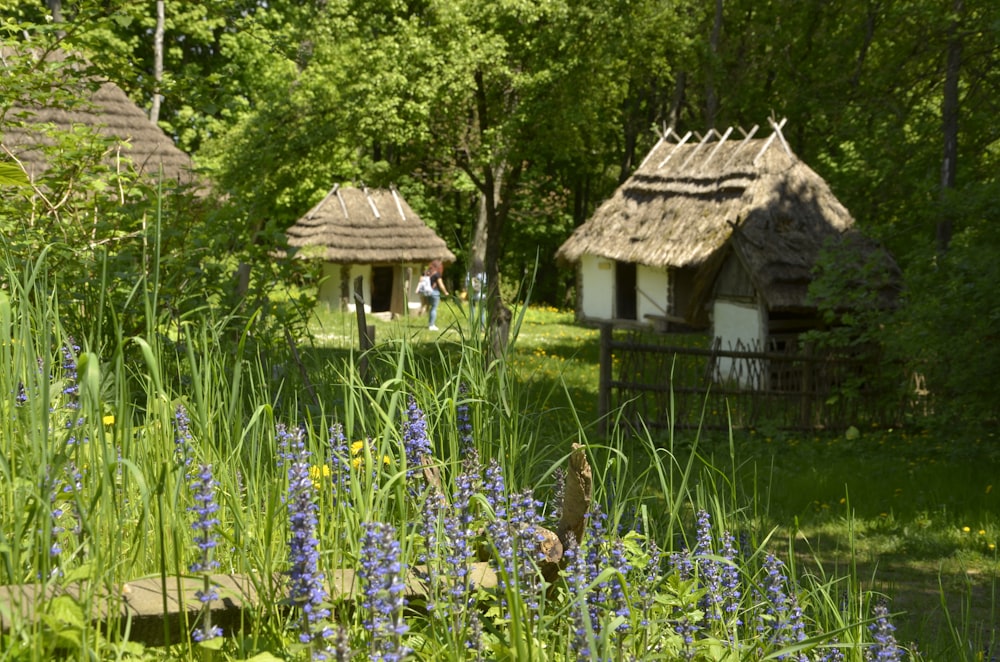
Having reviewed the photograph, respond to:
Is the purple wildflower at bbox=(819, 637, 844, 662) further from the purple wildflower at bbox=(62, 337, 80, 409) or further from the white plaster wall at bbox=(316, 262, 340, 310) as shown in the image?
the white plaster wall at bbox=(316, 262, 340, 310)

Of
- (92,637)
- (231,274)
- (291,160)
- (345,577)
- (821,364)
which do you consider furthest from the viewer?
(291,160)

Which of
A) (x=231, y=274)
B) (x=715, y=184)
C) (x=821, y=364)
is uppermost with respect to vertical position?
(x=715, y=184)

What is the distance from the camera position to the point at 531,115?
62.1ft

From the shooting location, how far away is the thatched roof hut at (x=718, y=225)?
1513cm

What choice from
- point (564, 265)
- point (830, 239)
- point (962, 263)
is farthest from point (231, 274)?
point (564, 265)

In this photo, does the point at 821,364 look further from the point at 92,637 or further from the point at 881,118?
the point at 92,637

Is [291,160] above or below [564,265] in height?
above

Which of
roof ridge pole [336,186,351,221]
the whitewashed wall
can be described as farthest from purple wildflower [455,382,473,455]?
roof ridge pole [336,186,351,221]

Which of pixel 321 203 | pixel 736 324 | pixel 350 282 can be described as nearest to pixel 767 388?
pixel 736 324

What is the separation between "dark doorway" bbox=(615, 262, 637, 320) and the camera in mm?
24016

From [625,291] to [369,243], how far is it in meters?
6.33

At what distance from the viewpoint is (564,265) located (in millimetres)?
23078

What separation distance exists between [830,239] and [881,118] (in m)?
2.87

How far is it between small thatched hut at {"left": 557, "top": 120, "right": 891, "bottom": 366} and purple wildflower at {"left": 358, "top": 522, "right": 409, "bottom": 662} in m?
12.2
